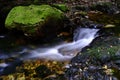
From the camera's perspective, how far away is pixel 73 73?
233 inches

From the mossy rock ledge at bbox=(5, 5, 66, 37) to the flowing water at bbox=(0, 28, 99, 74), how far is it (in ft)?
1.80

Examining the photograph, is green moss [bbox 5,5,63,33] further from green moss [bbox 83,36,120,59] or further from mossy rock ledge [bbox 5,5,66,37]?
green moss [bbox 83,36,120,59]

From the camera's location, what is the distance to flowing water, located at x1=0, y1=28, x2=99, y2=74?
7402 millimetres

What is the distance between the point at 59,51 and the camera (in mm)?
7957

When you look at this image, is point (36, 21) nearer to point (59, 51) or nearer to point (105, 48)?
point (59, 51)

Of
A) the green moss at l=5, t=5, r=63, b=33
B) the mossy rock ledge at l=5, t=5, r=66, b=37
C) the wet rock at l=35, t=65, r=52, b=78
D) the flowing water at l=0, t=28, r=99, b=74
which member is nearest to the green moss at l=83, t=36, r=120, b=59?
the flowing water at l=0, t=28, r=99, b=74

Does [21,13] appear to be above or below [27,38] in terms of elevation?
above

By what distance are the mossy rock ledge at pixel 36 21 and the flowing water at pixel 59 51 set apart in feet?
1.80

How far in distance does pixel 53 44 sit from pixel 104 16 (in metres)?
2.93

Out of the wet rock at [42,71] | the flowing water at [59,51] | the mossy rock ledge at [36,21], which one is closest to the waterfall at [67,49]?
the flowing water at [59,51]

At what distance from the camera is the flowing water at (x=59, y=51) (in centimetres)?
740

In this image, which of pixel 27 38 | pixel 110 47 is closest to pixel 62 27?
pixel 27 38

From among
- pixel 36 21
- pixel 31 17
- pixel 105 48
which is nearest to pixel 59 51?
pixel 36 21

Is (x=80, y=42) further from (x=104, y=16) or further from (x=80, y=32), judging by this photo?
(x=104, y=16)
